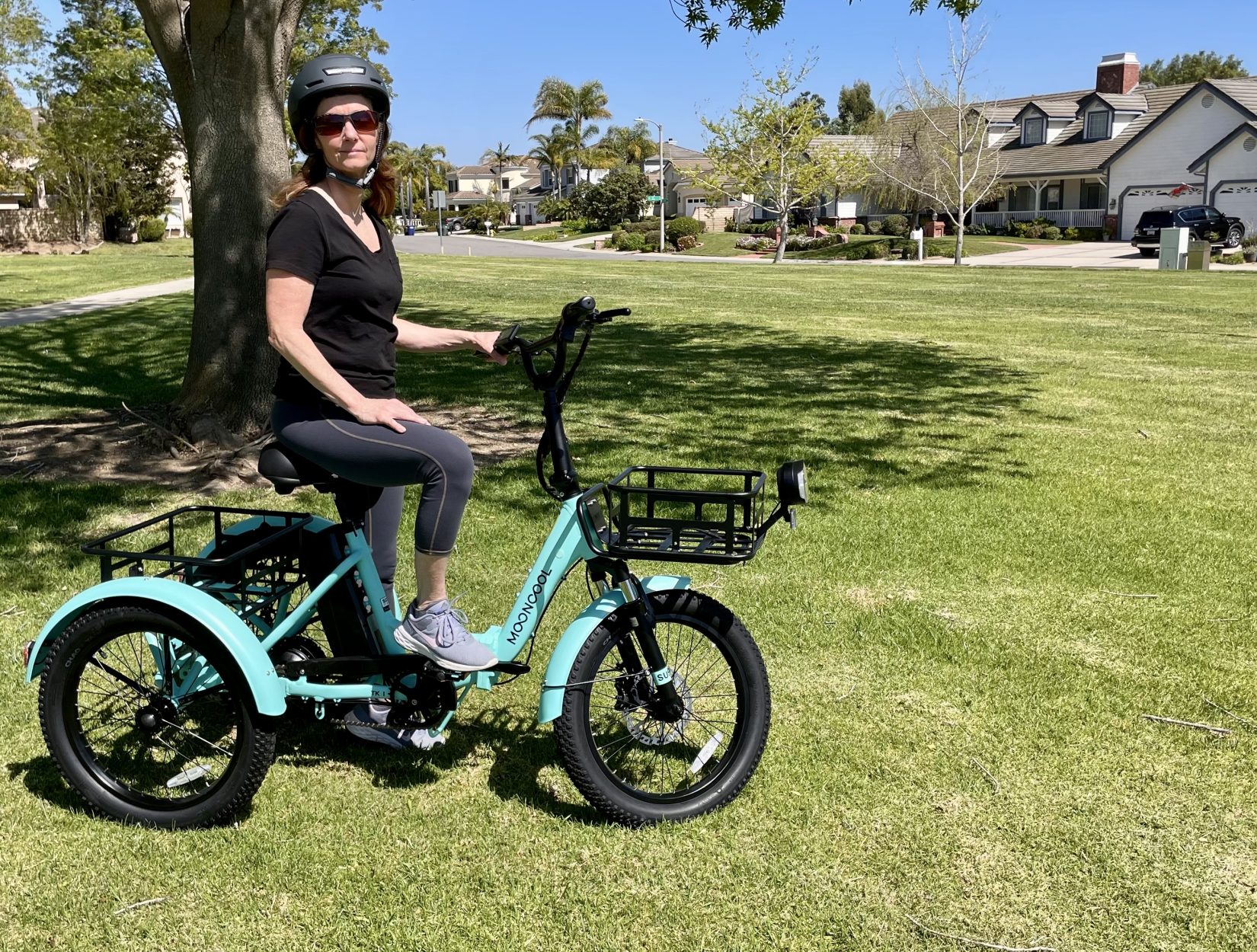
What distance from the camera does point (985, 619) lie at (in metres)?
4.96

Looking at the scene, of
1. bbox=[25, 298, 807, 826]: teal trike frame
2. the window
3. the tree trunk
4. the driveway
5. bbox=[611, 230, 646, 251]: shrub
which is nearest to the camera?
bbox=[25, 298, 807, 826]: teal trike frame

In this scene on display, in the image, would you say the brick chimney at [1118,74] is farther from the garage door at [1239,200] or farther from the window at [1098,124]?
the garage door at [1239,200]

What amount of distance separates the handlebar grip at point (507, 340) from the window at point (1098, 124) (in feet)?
206

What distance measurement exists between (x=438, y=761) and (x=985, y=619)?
2625mm

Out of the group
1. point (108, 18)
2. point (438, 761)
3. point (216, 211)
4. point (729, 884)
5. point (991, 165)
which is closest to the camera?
point (729, 884)

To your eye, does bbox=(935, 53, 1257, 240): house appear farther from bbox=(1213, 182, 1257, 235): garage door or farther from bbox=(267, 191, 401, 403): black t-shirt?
bbox=(267, 191, 401, 403): black t-shirt

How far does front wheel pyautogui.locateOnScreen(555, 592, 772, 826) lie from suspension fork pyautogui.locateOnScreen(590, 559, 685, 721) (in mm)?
12

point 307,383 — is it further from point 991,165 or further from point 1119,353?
point 991,165

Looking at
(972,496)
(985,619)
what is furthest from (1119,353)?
(985,619)

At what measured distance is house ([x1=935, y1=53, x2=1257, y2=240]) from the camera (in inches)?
1882

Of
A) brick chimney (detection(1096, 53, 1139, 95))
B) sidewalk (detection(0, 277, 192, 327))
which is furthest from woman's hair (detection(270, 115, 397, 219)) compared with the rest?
brick chimney (detection(1096, 53, 1139, 95))

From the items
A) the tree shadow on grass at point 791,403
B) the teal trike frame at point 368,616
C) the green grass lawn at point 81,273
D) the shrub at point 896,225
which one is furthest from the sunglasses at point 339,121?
the shrub at point 896,225

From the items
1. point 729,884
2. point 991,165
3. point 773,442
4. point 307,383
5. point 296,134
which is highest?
point 991,165

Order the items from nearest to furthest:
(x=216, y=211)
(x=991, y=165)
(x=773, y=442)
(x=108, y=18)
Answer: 1. (x=216, y=211)
2. (x=773, y=442)
3. (x=108, y=18)
4. (x=991, y=165)
